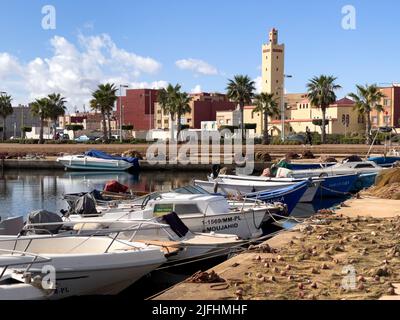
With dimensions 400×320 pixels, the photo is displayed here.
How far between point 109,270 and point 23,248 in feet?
8.60

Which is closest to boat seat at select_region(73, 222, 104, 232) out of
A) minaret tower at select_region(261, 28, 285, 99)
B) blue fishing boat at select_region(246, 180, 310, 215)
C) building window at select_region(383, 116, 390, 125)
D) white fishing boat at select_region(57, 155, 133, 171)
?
blue fishing boat at select_region(246, 180, 310, 215)

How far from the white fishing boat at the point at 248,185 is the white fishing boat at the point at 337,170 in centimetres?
273

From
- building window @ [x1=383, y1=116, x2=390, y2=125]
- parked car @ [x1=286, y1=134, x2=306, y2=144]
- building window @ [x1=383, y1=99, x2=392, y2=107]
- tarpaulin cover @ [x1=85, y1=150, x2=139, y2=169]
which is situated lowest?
tarpaulin cover @ [x1=85, y1=150, x2=139, y2=169]

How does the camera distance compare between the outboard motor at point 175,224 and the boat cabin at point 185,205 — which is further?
the boat cabin at point 185,205

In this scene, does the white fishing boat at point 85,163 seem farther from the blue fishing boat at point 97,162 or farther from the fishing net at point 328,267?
the fishing net at point 328,267

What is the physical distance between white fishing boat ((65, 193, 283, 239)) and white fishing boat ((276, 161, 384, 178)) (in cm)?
1463

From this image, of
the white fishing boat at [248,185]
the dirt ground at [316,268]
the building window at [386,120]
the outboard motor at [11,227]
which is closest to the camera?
the dirt ground at [316,268]

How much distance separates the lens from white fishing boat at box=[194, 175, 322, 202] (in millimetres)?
30703

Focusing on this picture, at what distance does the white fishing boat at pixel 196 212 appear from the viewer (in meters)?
19.5

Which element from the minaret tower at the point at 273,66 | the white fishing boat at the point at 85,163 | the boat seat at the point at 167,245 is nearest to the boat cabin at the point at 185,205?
the boat seat at the point at 167,245

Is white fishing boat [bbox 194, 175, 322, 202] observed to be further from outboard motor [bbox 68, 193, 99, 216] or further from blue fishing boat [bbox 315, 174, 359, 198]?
outboard motor [bbox 68, 193, 99, 216]

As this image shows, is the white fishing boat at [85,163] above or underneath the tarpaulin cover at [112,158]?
underneath

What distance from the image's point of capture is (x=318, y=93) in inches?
3310
